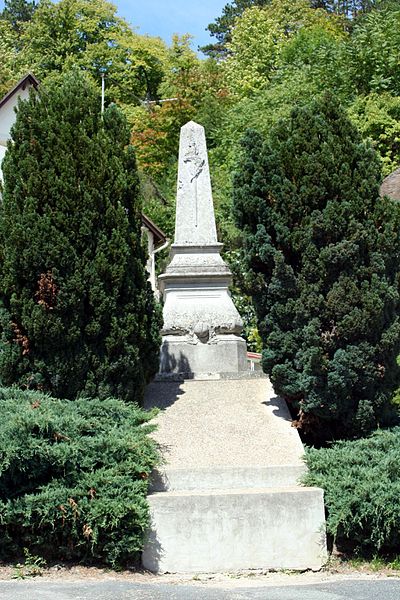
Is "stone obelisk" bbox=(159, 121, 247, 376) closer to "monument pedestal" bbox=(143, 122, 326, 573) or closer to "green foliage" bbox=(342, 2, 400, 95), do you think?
"monument pedestal" bbox=(143, 122, 326, 573)

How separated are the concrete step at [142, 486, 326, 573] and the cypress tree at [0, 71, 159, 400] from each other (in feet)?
5.71

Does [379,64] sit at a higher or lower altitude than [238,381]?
higher

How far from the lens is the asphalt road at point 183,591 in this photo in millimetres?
6828

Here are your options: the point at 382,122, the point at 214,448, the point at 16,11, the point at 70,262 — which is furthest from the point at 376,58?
the point at 16,11

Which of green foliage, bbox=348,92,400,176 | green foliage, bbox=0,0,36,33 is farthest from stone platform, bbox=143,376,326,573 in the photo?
green foliage, bbox=0,0,36,33

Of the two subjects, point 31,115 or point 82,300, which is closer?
point 82,300

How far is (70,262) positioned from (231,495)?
3.00 m

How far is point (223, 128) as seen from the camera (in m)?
35.7

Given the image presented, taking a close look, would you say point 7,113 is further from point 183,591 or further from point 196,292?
point 183,591

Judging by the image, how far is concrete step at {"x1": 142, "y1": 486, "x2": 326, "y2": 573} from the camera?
26.5ft

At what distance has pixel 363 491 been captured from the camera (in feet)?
26.1

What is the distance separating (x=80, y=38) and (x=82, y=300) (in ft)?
130

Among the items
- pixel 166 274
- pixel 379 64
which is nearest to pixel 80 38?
pixel 379 64

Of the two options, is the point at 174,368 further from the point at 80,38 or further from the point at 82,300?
the point at 80,38
